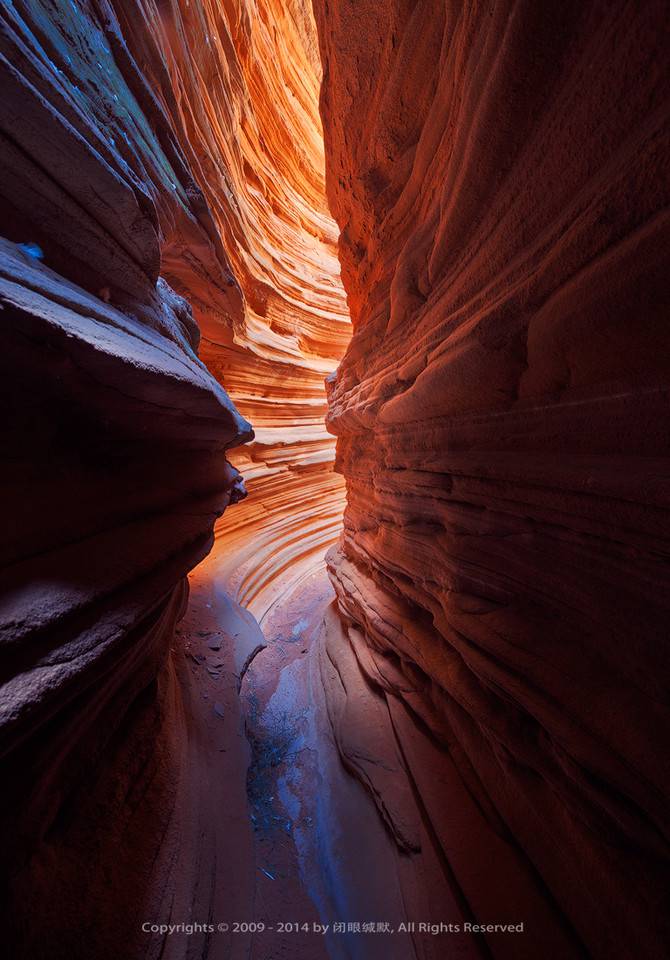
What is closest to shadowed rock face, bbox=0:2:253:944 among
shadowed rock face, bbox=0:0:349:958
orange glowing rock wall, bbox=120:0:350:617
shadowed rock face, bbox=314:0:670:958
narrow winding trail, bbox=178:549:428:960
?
shadowed rock face, bbox=0:0:349:958

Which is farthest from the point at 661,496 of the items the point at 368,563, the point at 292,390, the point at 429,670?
the point at 292,390

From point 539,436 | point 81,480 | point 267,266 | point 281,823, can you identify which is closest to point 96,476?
Answer: point 81,480

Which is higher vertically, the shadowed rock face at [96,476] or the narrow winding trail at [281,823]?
the shadowed rock face at [96,476]

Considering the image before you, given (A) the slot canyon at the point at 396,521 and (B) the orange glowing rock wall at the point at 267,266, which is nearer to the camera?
(A) the slot canyon at the point at 396,521

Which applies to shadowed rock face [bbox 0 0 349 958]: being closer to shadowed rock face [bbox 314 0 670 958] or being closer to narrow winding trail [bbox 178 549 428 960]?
narrow winding trail [bbox 178 549 428 960]

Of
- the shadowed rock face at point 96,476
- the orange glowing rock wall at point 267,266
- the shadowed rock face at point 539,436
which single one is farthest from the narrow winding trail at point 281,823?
the orange glowing rock wall at point 267,266

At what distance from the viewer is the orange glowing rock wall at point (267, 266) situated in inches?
182

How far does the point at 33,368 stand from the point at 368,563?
2.94m

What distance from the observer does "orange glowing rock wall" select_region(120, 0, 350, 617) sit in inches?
182

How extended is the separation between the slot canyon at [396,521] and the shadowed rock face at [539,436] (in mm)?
11

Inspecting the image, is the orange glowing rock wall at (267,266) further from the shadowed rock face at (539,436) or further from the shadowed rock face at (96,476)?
the shadowed rock face at (539,436)

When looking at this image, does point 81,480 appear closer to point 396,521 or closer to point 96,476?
point 96,476

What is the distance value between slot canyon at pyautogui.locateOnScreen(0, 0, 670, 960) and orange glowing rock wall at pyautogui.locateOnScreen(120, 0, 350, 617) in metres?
2.13

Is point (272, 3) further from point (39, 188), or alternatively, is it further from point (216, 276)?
point (39, 188)
